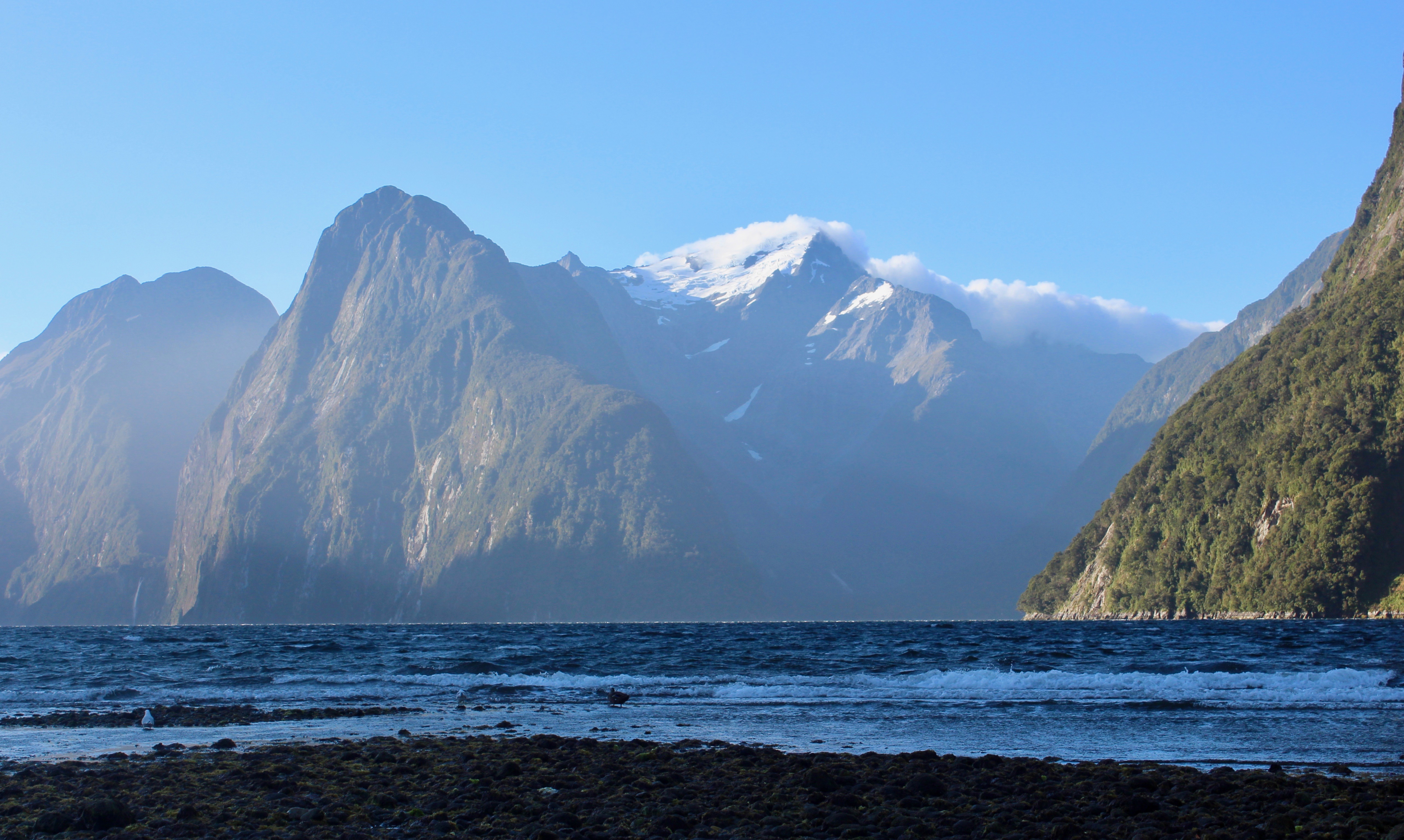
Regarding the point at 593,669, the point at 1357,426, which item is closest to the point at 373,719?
the point at 593,669

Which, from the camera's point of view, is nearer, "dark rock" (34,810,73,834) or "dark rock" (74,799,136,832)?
"dark rock" (34,810,73,834)

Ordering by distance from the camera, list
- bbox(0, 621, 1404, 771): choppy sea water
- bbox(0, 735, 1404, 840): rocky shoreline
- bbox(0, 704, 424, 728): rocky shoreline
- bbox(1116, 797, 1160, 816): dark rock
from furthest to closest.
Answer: bbox(0, 704, 424, 728): rocky shoreline < bbox(0, 621, 1404, 771): choppy sea water < bbox(1116, 797, 1160, 816): dark rock < bbox(0, 735, 1404, 840): rocky shoreline

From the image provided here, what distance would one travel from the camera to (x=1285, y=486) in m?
150

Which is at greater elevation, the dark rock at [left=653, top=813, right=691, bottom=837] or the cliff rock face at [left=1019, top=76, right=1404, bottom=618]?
the cliff rock face at [left=1019, top=76, right=1404, bottom=618]

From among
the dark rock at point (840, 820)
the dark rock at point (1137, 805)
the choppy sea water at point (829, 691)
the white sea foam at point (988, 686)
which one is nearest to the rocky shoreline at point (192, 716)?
the choppy sea water at point (829, 691)

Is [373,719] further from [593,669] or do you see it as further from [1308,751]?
[1308,751]

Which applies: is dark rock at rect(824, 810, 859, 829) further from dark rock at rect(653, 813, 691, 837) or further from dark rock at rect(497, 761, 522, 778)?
dark rock at rect(497, 761, 522, 778)

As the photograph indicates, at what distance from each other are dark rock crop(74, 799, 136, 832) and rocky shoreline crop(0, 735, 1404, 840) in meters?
0.03

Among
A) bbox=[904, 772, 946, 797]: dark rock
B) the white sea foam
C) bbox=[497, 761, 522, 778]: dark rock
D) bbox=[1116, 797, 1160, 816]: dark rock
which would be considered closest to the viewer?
bbox=[1116, 797, 1160, 816]: dark rock

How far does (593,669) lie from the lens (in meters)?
53.0

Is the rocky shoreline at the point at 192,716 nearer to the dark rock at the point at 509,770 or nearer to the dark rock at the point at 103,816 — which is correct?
the dark rock at the point at 509,770

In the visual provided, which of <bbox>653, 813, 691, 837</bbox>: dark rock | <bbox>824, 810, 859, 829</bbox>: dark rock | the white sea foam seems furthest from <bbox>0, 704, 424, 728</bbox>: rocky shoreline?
<bbox>824, 810, 859, 829</bbox>: dark rock

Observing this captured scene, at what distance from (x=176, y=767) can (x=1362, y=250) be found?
225305mm

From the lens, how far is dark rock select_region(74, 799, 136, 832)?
56.0 ft
